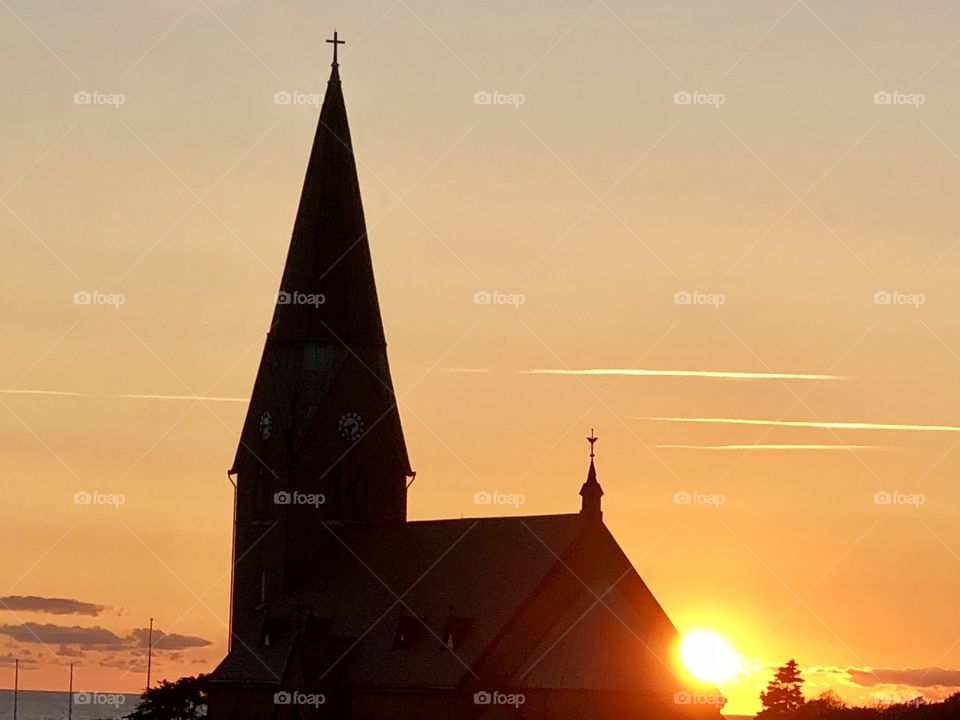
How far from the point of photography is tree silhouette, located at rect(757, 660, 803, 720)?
398 ft

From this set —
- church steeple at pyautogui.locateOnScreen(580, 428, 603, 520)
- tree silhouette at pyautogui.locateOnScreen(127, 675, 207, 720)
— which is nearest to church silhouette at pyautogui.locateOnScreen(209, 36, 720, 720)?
church steeple at pyautogui.locateOnScreen(580, 428, 603, 520)

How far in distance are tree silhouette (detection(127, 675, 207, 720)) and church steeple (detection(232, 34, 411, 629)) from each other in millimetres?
28517

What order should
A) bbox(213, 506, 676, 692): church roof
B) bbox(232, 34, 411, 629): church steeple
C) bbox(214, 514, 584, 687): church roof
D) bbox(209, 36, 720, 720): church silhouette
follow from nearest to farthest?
bbox(213, 506, 676, 692): church roof < bbox(209, 36, 720, 720): church silhouette < bbox(214, 514, 584, 687): church roof < bbox(232, 34, 411, 629): church steeple

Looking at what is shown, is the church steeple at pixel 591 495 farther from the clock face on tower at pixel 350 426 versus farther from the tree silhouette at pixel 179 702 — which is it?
the tree silhouette at pixel 179 702

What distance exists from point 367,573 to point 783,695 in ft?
175

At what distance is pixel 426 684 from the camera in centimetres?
6900

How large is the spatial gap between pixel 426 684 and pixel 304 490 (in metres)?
13.9

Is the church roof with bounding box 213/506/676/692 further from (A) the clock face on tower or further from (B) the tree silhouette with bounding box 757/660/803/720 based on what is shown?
(B) the tree silhouette with bounding box 757/660/803/720

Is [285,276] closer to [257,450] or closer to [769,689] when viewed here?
[257,450]

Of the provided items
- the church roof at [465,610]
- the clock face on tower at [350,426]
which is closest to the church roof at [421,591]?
the church roof at [465,610]

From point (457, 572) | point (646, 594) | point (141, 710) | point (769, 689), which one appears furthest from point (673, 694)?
point (769, 689)

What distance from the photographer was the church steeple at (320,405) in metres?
80.2

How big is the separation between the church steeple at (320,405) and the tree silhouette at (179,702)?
28517 millimetres

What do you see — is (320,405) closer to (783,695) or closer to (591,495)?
(591,495)
